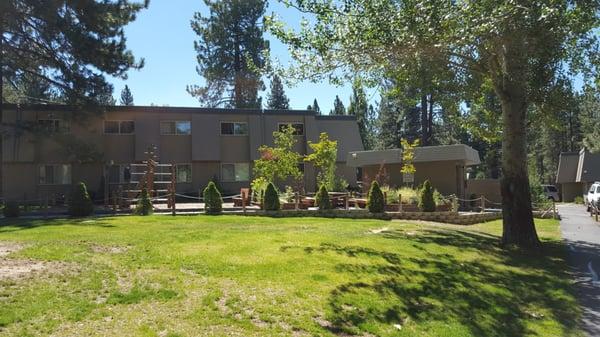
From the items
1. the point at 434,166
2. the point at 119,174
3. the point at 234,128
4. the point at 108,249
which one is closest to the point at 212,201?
the point at 108,249

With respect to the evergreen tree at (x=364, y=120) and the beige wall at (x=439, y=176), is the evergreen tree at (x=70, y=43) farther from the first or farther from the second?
the evergreen tree at (x=364, y=120)

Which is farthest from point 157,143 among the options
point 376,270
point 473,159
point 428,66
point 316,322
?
point 316,322

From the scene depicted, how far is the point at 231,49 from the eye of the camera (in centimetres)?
4700

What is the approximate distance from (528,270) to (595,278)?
1208 mm

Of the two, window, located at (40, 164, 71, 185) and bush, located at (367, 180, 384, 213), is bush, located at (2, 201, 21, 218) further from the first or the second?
bush, located at (367, 180, 384, 213)

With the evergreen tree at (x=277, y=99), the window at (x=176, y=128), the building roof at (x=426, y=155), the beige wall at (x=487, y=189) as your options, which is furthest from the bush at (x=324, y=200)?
the evergreen tree at (x=277, y=99)

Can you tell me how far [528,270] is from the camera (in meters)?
11.1

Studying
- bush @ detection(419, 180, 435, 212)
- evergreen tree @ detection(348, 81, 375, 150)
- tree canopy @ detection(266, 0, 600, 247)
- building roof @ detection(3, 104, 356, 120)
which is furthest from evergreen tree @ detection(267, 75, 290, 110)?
tree canopy @ detection(266, 0, 600, 247)

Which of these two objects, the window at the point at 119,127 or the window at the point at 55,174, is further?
the window at the point at 119,127

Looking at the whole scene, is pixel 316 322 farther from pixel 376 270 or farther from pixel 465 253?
pixel 465 253

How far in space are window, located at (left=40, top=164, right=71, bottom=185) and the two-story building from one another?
5cm

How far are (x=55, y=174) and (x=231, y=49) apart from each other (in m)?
20.8

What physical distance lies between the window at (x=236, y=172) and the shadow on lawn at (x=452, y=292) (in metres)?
22.0

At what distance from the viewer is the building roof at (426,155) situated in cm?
2817
